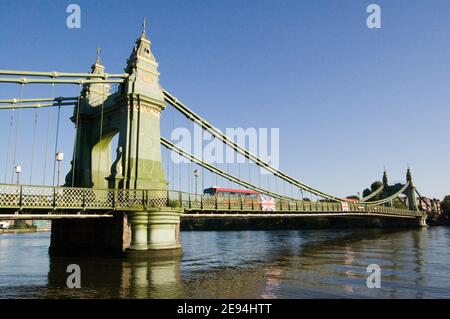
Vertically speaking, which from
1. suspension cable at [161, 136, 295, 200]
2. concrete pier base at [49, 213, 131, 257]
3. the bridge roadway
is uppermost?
suspension cable at [161, 136, 295, 200]

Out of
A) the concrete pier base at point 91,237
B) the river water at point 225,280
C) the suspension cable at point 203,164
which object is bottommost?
the river water at point 225,280

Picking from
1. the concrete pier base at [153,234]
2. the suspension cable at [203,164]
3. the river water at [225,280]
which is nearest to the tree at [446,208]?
the suspension cable at [203,164]

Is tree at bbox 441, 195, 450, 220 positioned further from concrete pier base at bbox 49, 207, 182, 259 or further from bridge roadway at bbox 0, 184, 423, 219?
concrete pier base at bbox 49, 207, 182, 259

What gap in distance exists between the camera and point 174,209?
21.8 metres

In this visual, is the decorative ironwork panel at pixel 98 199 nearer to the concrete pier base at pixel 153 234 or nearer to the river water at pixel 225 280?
the concrete pier base at pixel 153 234

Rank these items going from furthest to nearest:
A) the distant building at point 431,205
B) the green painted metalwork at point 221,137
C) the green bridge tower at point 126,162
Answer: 1. the distant building at point 431,205
2. the green painted metalwork at point 221,137
3. the green bridge tower at point 126,162

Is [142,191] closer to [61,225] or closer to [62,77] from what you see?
[61,225]

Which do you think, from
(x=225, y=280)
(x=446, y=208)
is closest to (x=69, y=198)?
(x=225, y=280)

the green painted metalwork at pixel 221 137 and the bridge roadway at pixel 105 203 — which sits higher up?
the green painted metalwork at pixel 221 137

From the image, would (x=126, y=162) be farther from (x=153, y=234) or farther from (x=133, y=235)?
(x=153, y=234)

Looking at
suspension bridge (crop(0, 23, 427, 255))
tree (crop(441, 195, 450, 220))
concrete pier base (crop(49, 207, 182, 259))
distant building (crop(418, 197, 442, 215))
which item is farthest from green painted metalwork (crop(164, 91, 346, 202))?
distant building (crop(418, 197, 442, 215))

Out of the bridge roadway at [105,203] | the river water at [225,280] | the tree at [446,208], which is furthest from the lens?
the tree at [446,208]

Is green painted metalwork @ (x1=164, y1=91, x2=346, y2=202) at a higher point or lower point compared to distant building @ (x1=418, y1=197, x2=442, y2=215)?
higher
